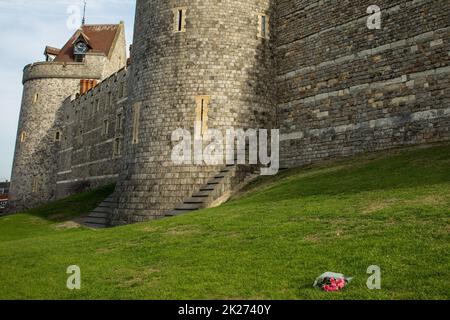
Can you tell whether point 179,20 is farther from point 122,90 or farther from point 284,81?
point 122,90

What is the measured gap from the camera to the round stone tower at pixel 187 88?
16844 millimetres

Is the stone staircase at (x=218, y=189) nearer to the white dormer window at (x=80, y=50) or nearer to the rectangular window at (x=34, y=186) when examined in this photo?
the rectangular window at (x=34, y=186)

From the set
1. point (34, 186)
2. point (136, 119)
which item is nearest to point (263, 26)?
point (136, 119)

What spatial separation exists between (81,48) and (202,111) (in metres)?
31.9

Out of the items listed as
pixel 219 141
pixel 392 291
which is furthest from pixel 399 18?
pixel 392 291

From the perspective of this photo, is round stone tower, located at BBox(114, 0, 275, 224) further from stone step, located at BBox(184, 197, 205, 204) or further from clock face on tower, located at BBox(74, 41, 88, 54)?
clock face on tower, located at BBox(74, 41, 88, 54)

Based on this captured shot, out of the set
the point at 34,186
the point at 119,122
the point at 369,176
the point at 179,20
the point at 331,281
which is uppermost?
the point at 179,20

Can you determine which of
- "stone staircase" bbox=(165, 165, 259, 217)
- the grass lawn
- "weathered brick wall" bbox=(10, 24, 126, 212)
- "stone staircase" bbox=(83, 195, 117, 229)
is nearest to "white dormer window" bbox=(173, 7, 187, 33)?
"stone staircase" bbox=(165, 165, 259, 217)

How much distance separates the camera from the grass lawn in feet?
19.1

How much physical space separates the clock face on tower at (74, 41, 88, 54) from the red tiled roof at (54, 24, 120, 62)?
20.1 inches

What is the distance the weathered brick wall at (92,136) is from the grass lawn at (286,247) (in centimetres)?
2058

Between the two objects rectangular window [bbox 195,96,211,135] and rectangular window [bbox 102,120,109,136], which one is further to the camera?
rectangular window [bbox 102,120,109,136]

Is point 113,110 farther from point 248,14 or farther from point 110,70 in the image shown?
point 248,14

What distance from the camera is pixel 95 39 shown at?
45.5 m
